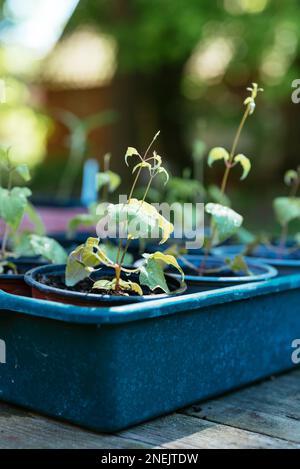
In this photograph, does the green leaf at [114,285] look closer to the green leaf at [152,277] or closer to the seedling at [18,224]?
the green leaf at [152,277]

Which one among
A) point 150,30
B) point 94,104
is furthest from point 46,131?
point 150,30

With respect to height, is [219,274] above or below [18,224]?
below

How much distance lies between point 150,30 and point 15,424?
6.15 m

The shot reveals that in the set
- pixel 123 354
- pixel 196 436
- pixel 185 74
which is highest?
pixel 185 74

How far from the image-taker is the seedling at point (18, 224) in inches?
64.6

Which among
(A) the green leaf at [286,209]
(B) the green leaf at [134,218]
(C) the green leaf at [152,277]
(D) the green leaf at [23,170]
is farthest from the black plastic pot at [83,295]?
(A) the green leaf at [286,209]

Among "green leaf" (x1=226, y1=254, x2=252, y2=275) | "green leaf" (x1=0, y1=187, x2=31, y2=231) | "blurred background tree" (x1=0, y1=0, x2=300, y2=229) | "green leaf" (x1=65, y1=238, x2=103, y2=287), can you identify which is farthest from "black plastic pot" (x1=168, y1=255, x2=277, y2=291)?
"blurred background tree" (x1=0, y1=0, x2=300, y2=229)

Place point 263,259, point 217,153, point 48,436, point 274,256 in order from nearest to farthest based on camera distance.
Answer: point 48,436, point 217,153, point 263,259, point 274,256

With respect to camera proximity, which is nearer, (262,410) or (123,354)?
(123,354)

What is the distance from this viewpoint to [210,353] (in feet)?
5.01

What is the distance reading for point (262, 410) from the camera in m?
1.51

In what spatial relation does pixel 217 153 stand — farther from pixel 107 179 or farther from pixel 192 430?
pixel 192 430

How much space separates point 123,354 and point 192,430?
20 cm

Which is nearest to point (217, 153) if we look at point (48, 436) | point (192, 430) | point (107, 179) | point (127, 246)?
point (107, 179)
